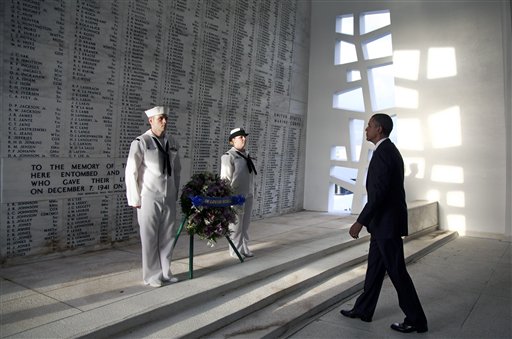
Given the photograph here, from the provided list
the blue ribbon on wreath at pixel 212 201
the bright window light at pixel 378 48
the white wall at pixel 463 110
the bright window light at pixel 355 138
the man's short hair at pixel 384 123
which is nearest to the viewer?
the man's short hair at pixel 384 123

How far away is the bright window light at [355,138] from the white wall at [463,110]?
0.38 meters

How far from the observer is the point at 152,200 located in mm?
3688

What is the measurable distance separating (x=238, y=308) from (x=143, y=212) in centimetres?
123

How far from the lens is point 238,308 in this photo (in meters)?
3.46

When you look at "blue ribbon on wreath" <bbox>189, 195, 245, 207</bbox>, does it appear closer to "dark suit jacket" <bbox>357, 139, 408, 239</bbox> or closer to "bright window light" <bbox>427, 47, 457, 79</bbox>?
"dark suit jacket" <bbox>357, 139, 408, 239</bbox>

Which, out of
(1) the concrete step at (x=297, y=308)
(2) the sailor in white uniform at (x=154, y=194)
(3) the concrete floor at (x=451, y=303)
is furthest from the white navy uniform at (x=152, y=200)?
(3) the concrete floor at (x=451, y=303)

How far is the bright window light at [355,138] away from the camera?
28.9ft

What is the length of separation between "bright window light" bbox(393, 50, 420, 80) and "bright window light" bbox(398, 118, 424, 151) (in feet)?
3.03

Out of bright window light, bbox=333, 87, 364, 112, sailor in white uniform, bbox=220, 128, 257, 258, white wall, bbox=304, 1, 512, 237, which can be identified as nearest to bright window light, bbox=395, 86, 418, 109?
white wall, bbox=304, 1, 512, 237

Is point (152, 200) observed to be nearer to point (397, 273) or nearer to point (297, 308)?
point (297, 308)

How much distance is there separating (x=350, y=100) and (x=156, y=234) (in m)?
6.56

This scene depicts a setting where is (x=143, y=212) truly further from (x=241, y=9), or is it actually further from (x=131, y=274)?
(x=241, y=9)

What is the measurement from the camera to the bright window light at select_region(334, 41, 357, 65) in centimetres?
899

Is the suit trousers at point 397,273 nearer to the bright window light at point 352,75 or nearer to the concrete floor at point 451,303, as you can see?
the concrete floor at point 451,303
